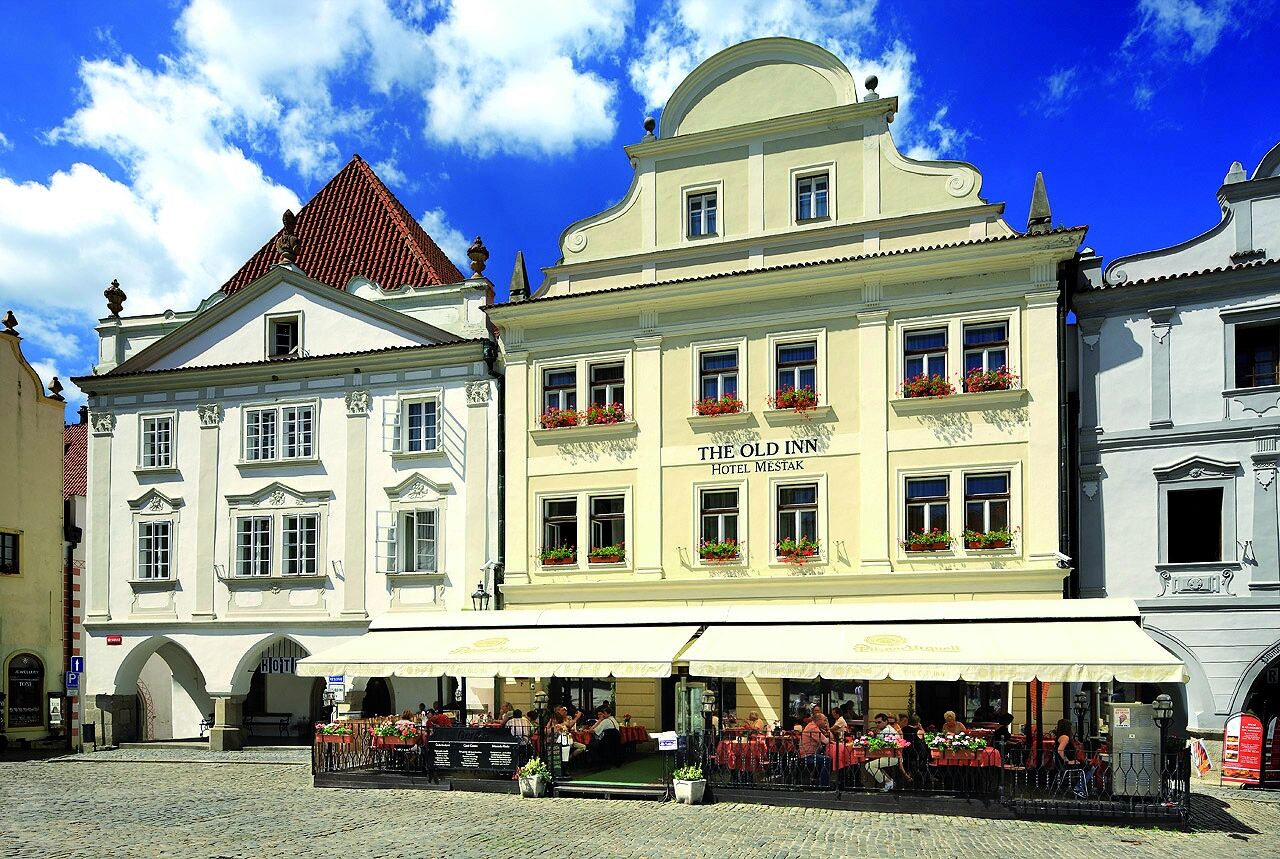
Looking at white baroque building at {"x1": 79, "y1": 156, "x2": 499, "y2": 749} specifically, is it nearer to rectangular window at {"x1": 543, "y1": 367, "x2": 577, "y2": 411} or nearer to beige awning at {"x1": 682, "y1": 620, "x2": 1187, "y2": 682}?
rectangular window at {"x1": 543, "y1": 367, "x2": 577, "y2": 411}

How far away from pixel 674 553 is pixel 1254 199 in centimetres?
1272

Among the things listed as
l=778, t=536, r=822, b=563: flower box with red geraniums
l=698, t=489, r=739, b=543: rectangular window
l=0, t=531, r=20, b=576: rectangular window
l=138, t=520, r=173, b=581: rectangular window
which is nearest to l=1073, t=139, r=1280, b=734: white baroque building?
l=778, t=536, r=822, b=563: flower box with red geraniums

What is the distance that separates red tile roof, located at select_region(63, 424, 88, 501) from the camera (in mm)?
34781

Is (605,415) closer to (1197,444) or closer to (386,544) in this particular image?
(386,544)

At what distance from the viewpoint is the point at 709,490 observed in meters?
23.6

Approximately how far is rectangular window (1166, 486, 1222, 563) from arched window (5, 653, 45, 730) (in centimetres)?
2737

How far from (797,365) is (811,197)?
3.53m

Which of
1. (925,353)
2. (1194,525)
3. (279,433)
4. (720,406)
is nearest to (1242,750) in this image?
(1194,525)

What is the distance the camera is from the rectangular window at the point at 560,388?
25.1 meters

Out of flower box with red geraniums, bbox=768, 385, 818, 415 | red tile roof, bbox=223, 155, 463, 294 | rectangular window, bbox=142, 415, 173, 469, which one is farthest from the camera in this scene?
red tile roof, bbox=223, 155, 463, 294

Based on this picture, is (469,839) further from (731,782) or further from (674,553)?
(674,553)

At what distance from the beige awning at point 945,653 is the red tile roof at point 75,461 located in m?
23.5

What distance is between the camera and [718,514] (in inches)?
924

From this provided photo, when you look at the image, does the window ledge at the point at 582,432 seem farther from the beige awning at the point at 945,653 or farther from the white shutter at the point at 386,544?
the beige awning at the point at 945,653
